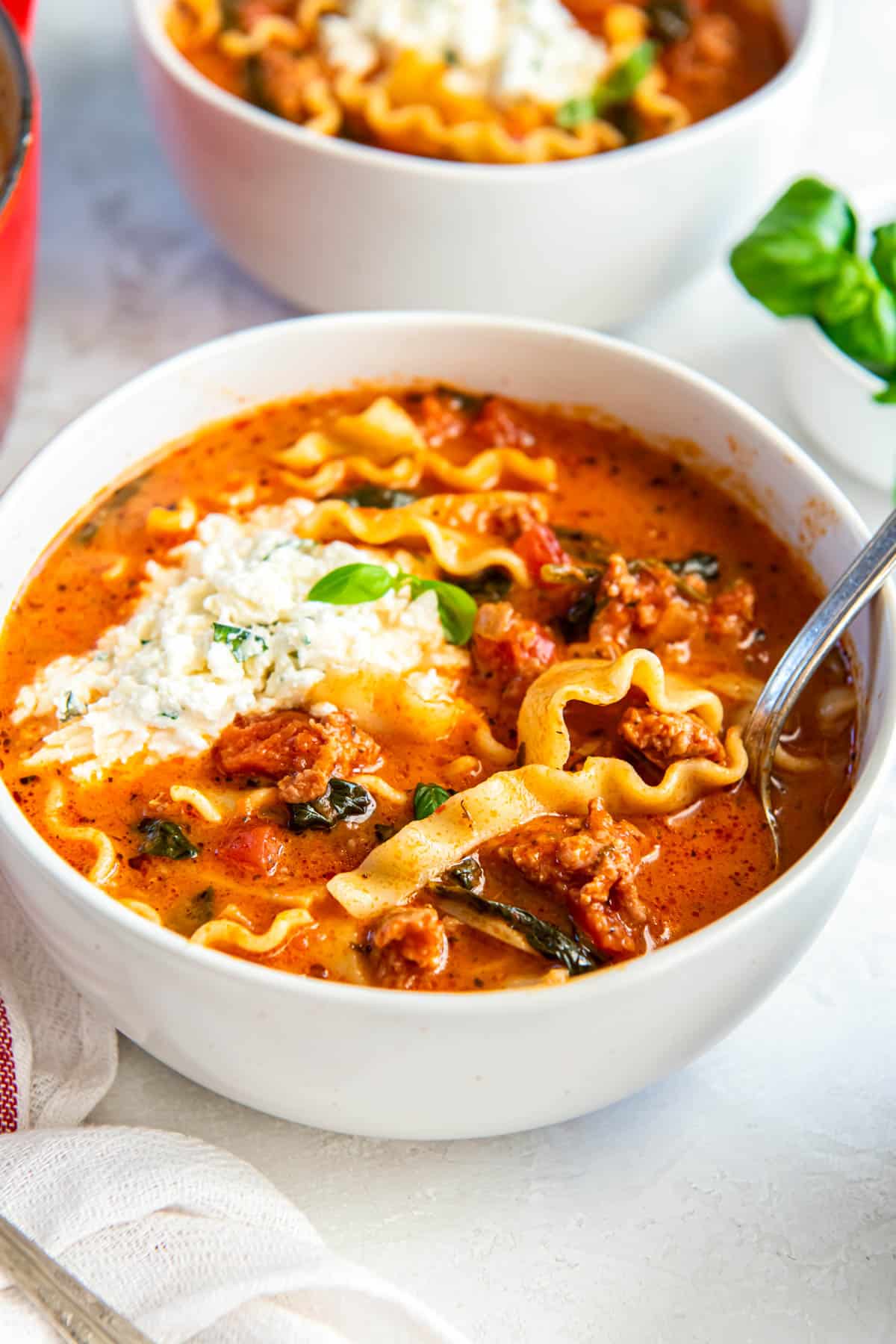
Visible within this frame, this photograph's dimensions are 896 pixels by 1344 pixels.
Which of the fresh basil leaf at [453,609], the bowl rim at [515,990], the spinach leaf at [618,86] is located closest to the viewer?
the bowl rim at [515,990]

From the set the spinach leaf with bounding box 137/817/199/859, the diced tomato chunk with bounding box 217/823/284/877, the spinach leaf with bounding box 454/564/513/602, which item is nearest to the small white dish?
the spinach leaf with bounding box 454/564/513/602

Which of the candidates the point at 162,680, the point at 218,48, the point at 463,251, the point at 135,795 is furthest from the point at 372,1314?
the point at 218,48

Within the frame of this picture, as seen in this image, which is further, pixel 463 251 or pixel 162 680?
pixel 463 251

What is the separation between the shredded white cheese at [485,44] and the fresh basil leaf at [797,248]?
1.20 meters

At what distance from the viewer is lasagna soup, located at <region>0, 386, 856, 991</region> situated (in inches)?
150

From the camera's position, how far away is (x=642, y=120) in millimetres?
6438

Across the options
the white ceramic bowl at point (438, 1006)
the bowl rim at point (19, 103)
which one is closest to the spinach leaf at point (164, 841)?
the white ceramic bowl at point (438, 1006)

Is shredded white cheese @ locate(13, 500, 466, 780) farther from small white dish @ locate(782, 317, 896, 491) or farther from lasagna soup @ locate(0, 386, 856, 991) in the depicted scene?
small white dish @ locate(782, 317, 896, 491)

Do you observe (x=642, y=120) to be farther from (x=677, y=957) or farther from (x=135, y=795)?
(x=677, y=957)

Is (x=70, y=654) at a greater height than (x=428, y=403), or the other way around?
(x=428, y=403)

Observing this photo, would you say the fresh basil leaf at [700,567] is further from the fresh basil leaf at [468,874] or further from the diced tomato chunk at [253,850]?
the diced tomato chunk at [253,850]

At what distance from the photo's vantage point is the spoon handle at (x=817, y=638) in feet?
13.4

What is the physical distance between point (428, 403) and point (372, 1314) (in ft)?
9.25

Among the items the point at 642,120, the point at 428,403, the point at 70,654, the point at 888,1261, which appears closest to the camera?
the point at 888,1261
